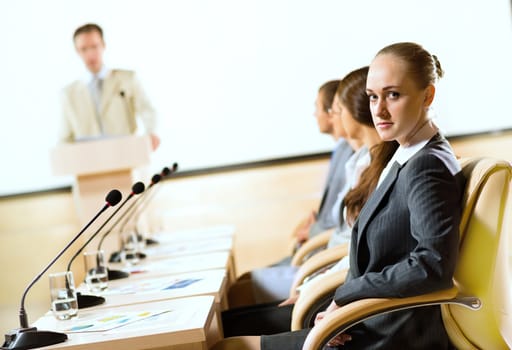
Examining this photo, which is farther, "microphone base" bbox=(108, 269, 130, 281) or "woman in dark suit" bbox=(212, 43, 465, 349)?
"microphone base" bbox=(108, 269, 130, 281)

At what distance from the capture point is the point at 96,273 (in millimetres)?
3348

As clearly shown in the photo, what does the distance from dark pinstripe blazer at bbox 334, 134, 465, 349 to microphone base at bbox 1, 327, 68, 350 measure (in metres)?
0.75

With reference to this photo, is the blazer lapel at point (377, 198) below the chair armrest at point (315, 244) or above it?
above

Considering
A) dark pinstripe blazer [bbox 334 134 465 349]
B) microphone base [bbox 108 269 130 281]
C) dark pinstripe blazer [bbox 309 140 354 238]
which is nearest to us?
dark pinstripe blazer [bbox 334 134 465 349]

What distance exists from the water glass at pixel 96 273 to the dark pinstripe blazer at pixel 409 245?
118 cm

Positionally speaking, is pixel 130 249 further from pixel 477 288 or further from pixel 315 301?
pixel 477 288

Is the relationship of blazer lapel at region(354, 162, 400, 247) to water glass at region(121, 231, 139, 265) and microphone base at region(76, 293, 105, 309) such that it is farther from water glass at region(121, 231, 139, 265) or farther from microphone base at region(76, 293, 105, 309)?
water glass at region(121, 231, 139, 265)

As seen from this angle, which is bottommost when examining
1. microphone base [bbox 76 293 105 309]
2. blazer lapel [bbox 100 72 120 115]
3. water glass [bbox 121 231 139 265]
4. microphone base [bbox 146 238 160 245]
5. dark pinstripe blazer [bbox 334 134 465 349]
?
microphone base [bbox 146 238 160 245]

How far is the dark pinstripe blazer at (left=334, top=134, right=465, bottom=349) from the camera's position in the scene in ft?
7.23

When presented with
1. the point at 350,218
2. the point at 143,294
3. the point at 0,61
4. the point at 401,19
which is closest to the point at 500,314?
the point at 350,218

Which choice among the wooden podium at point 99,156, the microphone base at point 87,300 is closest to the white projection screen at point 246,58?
the wooden podium at point 99,156

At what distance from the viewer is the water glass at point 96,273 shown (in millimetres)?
3342

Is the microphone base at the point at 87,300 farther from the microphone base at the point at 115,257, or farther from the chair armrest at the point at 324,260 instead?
the microphone base at the point at 115,257

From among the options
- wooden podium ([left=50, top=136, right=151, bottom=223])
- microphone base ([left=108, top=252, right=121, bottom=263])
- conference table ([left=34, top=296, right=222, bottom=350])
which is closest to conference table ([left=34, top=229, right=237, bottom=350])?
conference table ([left=34, top=296, right=222, bottom=350])
